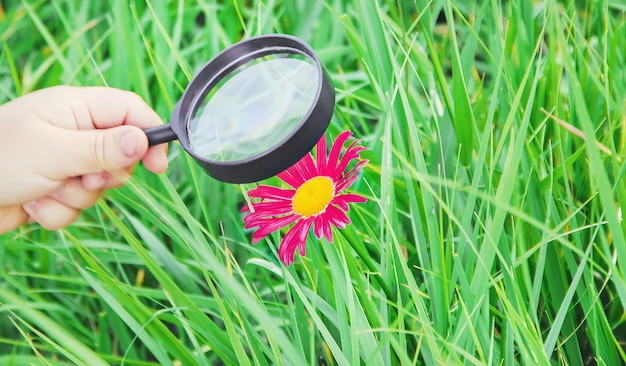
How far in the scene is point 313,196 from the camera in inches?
28.2

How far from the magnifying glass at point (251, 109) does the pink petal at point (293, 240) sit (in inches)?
3.1

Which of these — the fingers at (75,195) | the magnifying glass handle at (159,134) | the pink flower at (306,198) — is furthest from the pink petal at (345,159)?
the fingers at (75,195)

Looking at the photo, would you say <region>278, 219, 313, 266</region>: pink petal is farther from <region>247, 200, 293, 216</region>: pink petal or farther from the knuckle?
the knuckle

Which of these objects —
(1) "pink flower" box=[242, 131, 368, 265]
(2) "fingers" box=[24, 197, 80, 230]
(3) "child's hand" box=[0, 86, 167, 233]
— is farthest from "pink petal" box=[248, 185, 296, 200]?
(2) "fingers" box=[24, 197, 80, 230]

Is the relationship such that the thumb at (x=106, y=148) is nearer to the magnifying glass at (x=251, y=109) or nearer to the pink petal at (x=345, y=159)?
the magnifying glass at (x=251, y=109)

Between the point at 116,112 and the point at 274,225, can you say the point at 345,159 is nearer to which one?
the point at 274,225

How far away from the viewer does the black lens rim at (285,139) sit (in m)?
0.63

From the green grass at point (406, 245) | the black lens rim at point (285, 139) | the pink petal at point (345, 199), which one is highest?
the black lens rim at point (285, 139)

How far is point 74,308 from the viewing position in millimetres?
1027

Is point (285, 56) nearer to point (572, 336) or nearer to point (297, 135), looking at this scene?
point (297, 135)

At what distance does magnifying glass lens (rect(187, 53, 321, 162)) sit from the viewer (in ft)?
2.28

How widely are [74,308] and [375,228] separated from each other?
1.41 feet

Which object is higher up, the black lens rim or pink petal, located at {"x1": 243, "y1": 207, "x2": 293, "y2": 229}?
the black lens rim

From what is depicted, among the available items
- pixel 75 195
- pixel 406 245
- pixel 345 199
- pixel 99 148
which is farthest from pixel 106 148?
pixel 406 245
